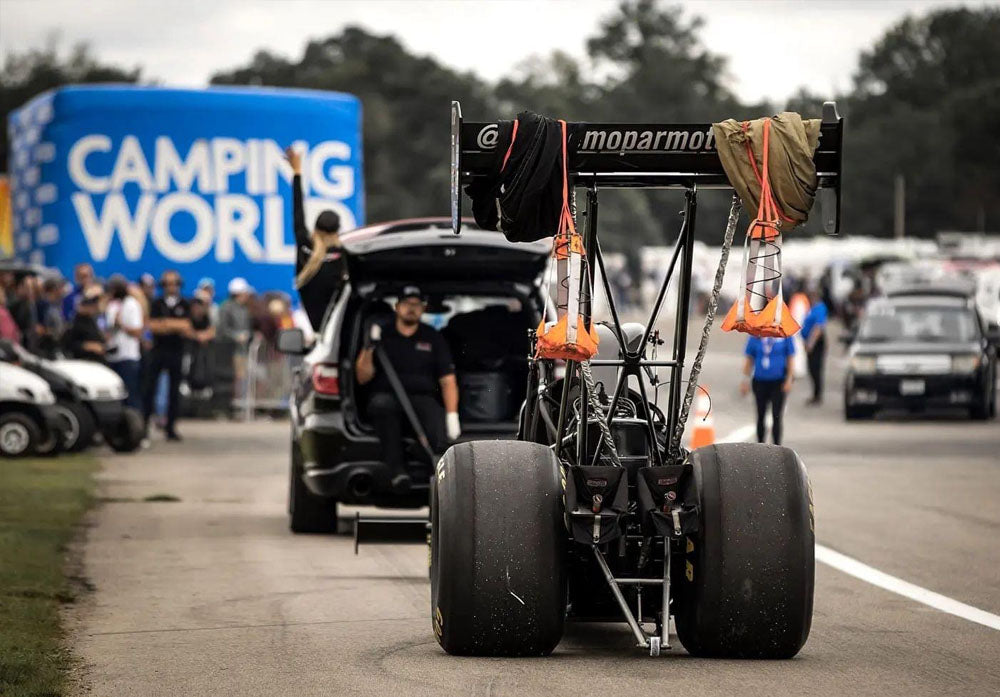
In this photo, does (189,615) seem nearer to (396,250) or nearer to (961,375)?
(396,250)

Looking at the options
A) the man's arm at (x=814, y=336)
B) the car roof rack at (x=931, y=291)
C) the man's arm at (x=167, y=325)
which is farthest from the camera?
the car roof rack at (x=931, y=291)

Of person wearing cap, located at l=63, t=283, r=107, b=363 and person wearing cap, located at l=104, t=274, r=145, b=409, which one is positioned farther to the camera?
person wearing cap, located at l=104, t=274, r=145, b=409

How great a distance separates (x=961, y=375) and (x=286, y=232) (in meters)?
10.1

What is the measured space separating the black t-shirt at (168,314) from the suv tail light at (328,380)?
10.2 meters

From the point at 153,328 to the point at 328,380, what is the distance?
10.4 metres

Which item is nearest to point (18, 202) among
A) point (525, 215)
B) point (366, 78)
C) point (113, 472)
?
point (113, 472)

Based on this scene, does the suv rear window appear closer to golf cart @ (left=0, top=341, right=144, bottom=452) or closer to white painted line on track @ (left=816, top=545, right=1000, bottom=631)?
golf cart @ (left=0, top=341, right=144, bottom=452)

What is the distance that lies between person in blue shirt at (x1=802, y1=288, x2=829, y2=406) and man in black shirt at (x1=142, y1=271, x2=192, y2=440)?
9457 mm

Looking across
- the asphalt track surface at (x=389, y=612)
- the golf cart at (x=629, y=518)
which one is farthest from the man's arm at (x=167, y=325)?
the golf cart at (x=629, y=518)

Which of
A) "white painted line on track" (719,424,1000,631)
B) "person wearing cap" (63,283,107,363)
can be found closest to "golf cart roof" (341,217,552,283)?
"white painted line on track" (719,424,1000,631)

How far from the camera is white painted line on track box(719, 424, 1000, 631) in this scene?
1009 centimetres

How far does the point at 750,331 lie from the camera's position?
25.9ft

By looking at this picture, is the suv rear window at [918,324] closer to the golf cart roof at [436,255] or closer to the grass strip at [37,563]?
the grass strip at [37,563]

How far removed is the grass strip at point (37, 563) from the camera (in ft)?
26.6
